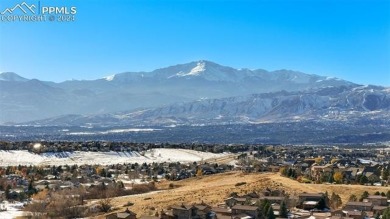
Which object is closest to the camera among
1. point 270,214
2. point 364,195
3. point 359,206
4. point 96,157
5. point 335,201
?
point 270,214

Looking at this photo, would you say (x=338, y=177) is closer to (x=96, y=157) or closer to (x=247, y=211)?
(x=247, y=211)

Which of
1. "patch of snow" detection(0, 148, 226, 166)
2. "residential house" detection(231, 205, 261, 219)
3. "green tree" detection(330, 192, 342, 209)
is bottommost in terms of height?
"green tree" detection(330, 192, 342, 209)

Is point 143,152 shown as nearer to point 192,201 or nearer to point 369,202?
point 192,201

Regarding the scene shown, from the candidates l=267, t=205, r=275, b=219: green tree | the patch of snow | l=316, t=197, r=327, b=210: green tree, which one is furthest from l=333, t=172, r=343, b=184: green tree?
the patch of snow

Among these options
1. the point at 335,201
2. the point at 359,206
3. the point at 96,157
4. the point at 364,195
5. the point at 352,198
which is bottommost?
the point at 335,201

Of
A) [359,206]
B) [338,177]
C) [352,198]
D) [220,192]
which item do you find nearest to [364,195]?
[352,198]

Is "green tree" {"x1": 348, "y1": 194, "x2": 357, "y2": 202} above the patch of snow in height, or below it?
below

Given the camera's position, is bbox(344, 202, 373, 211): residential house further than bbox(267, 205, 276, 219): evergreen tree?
Yes

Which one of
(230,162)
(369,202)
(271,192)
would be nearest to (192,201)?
(271,192)

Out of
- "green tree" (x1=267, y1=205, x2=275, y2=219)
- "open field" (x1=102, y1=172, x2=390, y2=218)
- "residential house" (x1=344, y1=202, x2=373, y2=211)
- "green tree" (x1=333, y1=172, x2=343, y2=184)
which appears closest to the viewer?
"green tree" (x1=267, y1=205, x2=275, y2=219)

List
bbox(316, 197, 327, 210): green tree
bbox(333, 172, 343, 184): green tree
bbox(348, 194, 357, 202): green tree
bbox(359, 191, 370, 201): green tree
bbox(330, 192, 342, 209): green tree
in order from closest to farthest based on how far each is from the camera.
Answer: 1. bbox(316, 197, 327, 210): green tree
2. bbox(359, 191, 370, 201): green tree
3. bbox(330, 192, 342, 209): green tree
4. bbox(348, 194, 357, 202): green tree
5. bbox(333, 172, 343, 184): green tree

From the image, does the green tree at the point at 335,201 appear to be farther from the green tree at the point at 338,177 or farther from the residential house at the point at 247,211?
the green tree at the point at 338,177

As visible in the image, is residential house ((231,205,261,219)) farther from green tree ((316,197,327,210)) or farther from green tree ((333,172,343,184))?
green tree ((333,172,343,184))

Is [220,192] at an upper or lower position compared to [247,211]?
lower
